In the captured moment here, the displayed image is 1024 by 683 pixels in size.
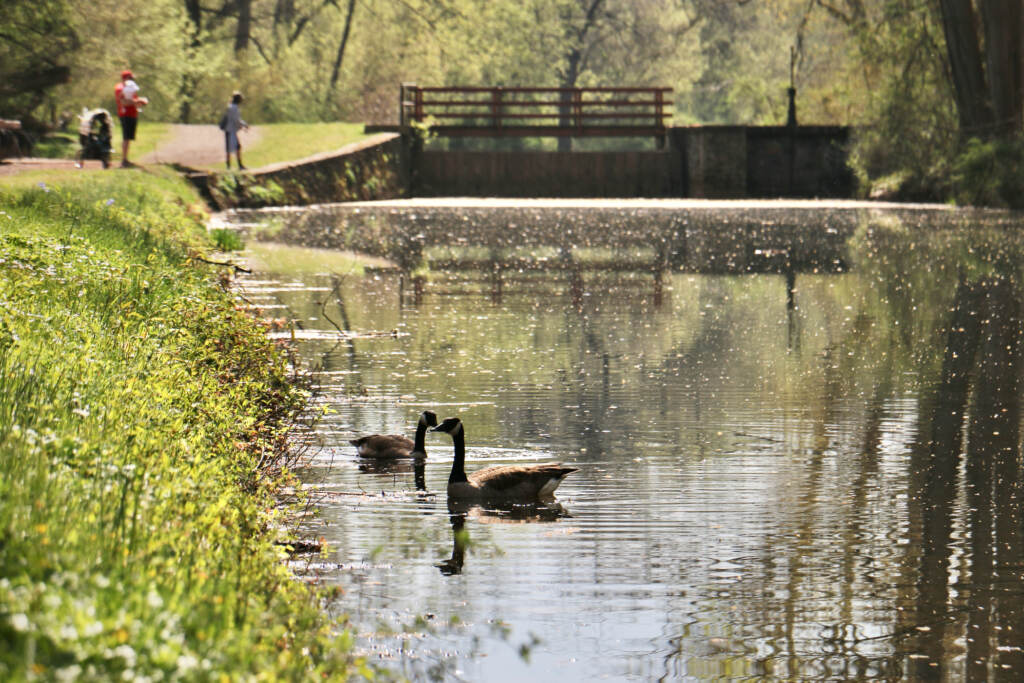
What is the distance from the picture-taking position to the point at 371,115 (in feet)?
231

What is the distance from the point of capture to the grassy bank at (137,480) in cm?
433

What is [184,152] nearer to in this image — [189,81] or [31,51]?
[31,51]

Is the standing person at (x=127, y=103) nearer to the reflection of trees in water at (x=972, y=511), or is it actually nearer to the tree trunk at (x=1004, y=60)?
the tree trunk at (x=1004, y=60)

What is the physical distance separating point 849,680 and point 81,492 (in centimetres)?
296

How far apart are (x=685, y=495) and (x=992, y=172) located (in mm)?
35709

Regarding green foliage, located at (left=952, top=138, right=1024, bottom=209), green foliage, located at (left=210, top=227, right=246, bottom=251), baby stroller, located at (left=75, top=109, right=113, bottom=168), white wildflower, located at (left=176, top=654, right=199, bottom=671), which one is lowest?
white wildflower, located at (left=176, top=654, right=199, bottom=671)

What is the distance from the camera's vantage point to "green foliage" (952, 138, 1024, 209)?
4212 centimetres

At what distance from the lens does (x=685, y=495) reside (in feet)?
31.4

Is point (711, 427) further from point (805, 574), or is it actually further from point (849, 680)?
point (849, 680)

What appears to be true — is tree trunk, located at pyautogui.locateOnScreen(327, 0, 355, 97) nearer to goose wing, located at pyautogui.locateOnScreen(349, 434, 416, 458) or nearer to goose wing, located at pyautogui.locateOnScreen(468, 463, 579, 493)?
goose wing, located at pyautogui.locateOnScreen(349, 434, 416, 458)

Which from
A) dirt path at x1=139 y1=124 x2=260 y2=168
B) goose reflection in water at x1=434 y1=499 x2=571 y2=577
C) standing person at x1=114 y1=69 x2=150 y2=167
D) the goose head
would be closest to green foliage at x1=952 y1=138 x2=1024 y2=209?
dirt path at x1=139 y1=124 x2=260 y2=168

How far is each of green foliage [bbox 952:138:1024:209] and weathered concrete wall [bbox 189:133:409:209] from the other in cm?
1681

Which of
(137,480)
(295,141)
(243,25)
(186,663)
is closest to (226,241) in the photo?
(137,480)

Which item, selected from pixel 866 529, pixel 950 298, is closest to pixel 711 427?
pixel 866 529
